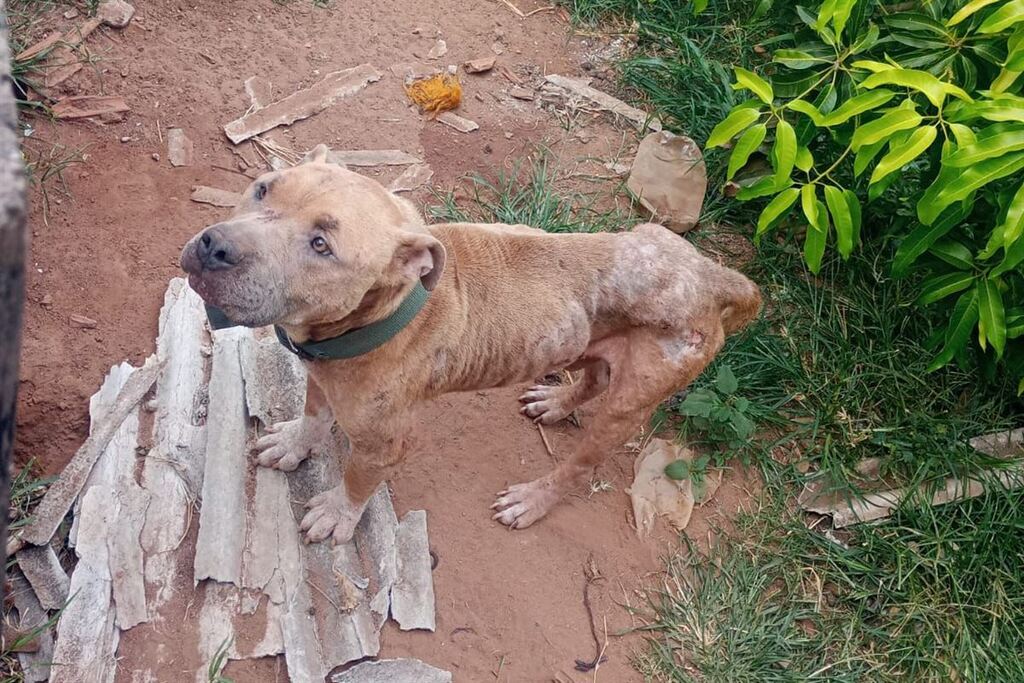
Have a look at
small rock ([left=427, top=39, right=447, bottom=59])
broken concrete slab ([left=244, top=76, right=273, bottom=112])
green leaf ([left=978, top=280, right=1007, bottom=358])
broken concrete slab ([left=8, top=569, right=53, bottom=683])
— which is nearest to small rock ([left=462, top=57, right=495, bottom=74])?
small rock ([left=427, top=39, right=447, bottom=59])

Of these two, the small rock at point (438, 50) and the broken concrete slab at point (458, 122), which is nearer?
the broken concrete slab at point (458, 122)

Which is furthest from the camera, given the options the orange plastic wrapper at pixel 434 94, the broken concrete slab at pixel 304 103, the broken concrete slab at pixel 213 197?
the orange plastic wrapper at pixel 434 94

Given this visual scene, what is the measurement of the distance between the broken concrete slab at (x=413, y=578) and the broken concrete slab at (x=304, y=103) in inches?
135

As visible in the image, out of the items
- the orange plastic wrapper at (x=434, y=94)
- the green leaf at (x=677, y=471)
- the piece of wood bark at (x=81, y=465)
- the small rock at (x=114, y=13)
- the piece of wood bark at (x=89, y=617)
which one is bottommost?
the green leaf at (x=677, y=471)

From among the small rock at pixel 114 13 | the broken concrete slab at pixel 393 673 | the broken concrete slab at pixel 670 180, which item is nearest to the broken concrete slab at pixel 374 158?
the broken concrete slab at pixel 670 180

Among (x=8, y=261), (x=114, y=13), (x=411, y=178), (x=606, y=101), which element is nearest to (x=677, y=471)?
(x=411, y=178)

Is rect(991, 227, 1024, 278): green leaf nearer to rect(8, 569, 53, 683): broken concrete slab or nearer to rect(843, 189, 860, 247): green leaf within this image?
rect(843, 189, 860, 247): green leaf

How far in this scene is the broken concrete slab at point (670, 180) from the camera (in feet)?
23.7

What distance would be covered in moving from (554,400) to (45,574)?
3283 millimetres

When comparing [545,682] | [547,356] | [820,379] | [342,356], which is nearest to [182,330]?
[342,356]

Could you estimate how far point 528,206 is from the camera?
23.0 ft

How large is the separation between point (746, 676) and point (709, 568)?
28.2 inches

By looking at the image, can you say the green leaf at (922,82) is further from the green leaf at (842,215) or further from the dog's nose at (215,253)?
the dog's nose at (215,253)

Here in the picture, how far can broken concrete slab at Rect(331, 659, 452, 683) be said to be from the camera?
4574 mm
